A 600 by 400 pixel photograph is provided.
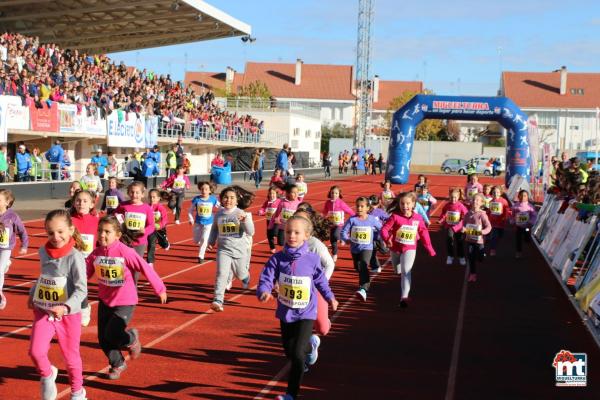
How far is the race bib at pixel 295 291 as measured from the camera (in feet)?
22.1

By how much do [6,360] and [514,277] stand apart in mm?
9500

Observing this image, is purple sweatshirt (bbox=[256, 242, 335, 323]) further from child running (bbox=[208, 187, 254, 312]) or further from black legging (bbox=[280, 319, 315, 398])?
child running (bbox=[208, 187, 254, 312])

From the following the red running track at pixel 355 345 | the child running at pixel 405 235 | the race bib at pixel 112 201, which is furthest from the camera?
the race bib at pixel 112 201

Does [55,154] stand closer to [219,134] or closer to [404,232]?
[404,232]

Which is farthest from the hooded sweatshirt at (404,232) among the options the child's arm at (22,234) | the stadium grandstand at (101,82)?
the stadium grandstand at (101,82)

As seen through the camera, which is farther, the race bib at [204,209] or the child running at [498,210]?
the child running at [498,210]

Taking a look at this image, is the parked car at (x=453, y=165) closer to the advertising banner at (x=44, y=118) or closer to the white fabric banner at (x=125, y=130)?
the white fabric banner at (x=125, y=130)

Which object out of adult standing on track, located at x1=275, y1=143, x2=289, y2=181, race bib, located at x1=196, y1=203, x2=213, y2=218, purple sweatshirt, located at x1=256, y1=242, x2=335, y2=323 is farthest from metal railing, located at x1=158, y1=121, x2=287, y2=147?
purple sweatshirt, located at x1=256, y1=242, x2=335, y2=323

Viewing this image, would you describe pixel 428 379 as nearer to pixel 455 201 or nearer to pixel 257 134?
pixel 455 201

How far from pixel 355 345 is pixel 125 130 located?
87.5 feet

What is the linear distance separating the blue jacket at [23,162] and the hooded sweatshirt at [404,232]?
60.2 feet

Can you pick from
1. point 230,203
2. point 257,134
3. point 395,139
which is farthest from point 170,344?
→ point 257,134

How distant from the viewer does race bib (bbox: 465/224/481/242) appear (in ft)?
46.4

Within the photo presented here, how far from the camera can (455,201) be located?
16.0 meters
